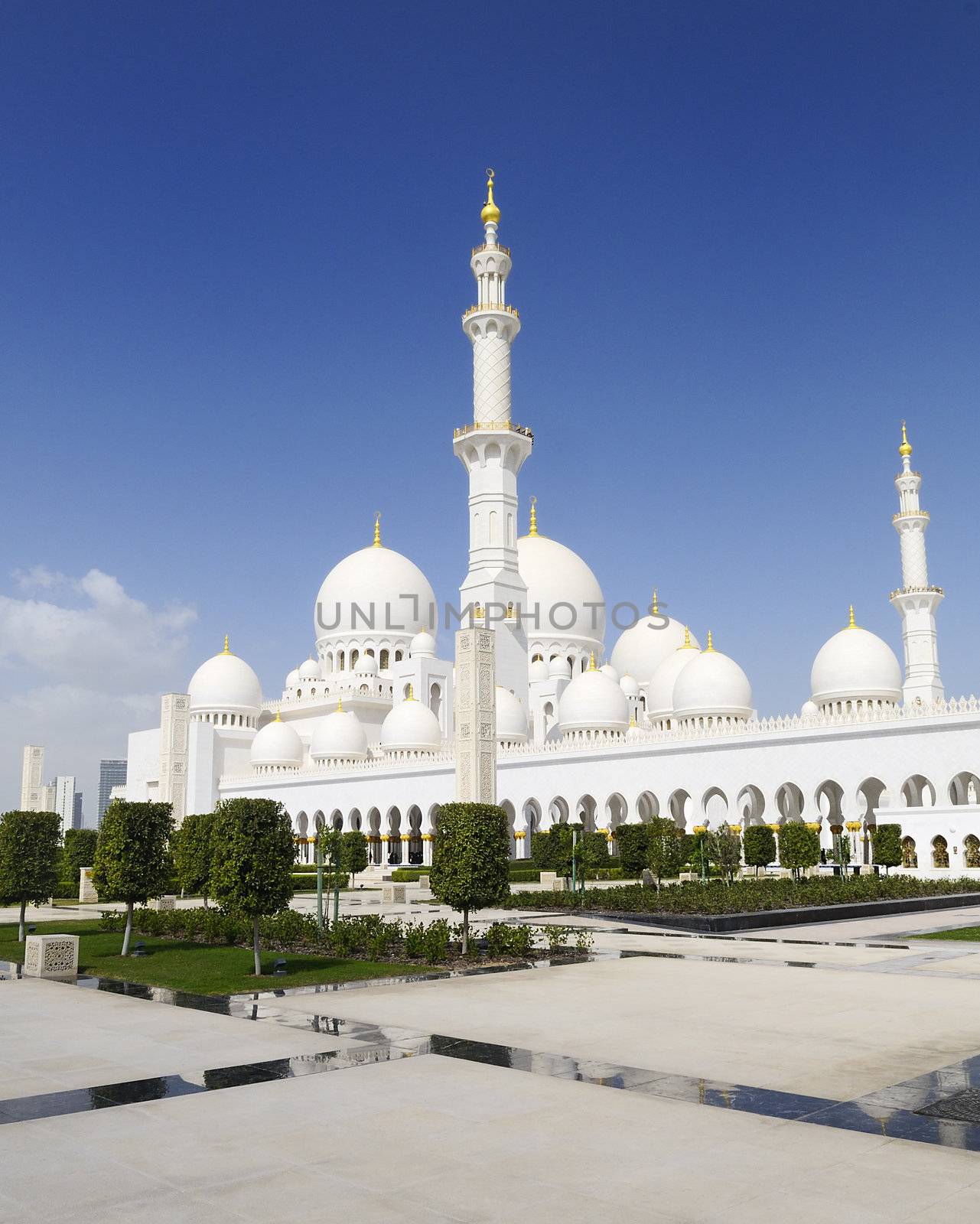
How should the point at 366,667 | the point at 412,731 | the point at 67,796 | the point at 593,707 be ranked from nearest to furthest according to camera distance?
1. the point at 593,707
2. the point at 412,731
3. the point at 366,667
4. the point at 67,796

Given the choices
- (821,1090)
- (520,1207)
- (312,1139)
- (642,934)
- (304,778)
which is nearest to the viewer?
(520,1207)

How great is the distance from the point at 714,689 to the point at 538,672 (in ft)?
39.0

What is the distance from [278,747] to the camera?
5191 cm

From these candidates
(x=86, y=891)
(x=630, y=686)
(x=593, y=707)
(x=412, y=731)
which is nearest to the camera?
(x=86, y=891)

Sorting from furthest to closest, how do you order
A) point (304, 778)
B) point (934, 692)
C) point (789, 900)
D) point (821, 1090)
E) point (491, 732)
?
point (304, 778) < point (934, 692) < point (491, 732) < point (789, 900) < point (821, 1090)

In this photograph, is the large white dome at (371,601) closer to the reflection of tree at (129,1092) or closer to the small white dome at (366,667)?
the small white dome at (366,667)

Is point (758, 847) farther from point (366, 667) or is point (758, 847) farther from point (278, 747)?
point (278, 747)

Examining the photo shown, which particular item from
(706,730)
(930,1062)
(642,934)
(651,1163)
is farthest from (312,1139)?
(706,730)

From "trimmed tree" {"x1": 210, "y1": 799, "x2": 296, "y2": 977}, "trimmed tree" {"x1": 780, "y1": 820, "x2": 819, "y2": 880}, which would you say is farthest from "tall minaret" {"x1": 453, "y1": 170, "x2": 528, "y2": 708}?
"trimmed tree" {"x1": 210, "y1": 799, "x2": 296, "y2": 977}

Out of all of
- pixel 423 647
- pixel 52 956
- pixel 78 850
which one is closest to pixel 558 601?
pixel 423 647

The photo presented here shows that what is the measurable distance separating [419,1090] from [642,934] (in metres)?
10.9

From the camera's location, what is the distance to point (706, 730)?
36656 mm

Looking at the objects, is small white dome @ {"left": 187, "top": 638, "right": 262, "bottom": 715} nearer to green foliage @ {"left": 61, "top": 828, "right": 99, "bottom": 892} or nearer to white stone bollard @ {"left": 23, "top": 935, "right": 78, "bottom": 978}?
green foliage @ {"left": 61, "top": 828, "right": 99, "bottom": 892}

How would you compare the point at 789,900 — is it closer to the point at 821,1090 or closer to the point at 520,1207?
the point at 821,1090
